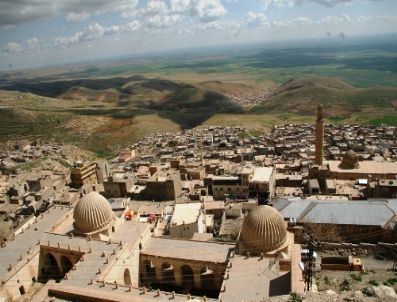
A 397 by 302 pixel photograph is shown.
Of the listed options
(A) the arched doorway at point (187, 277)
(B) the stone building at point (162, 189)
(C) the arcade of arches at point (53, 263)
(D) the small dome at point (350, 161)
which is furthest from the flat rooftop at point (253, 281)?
(D) the small dome at point (350, 161)

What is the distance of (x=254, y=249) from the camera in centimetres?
3053

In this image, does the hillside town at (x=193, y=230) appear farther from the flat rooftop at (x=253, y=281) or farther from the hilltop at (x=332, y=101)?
the hilltop at (x=332, y=101)

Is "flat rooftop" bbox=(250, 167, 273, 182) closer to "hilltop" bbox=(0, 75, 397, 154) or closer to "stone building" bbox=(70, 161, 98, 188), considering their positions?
"stone building" bbox=(70, 161, 98, 188)

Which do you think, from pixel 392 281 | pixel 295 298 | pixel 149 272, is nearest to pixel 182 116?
pixel 149 272

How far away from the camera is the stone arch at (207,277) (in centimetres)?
3158

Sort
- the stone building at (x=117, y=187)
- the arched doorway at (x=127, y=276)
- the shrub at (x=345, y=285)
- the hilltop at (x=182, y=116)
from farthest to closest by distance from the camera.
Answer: the hilltop at (x=182, y=116) → the stone building at (x=117, y=187) → the arched doorway at (x=127, y=276) → the shrub at (x=345, y=285)

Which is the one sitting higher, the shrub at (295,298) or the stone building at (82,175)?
the shrub at (295,298)

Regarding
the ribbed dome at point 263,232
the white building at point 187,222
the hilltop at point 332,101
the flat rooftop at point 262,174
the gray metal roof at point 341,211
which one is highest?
the ribbed dome at point 263,232

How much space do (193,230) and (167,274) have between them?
721 cm

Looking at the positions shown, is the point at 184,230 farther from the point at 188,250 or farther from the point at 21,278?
the point at 21,278

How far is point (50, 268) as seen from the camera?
34875 mm

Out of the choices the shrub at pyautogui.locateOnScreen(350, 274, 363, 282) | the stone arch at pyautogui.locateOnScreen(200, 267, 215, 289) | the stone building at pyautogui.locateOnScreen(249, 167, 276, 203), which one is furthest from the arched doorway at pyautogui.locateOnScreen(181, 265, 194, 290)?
the stone building at pyautogui.locateOnScreen(249, 167, 276, 203)

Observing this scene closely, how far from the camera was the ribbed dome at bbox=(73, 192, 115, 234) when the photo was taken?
34781 millimetres

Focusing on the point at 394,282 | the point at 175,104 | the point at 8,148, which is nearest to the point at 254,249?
the point at 394,282
